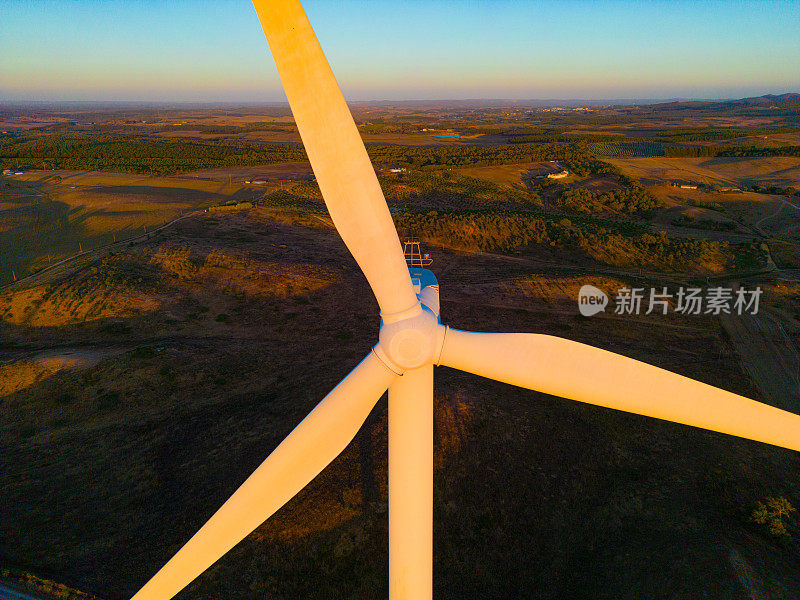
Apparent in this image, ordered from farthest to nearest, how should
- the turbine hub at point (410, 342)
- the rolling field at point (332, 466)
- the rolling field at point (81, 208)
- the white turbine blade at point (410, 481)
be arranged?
the rolling field at point (81, 208) → the rolling field at point (332, 466) → the white turbine blade at point (410, 481) → the turbine hub at point (410, 342)

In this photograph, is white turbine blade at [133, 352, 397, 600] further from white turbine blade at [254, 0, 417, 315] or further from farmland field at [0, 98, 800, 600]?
farmland field at [0, 98, 800, 600]

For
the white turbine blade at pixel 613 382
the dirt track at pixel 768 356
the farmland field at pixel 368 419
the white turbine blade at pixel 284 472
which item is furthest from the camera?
the dirt track at pixel 768 356

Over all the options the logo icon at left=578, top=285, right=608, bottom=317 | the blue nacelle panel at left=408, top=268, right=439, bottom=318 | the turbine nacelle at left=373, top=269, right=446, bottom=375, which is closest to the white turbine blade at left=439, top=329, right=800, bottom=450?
the turbine nacelle at left=373, top=269, right=446, bottom=375

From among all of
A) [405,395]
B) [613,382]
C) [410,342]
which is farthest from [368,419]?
[613,382]

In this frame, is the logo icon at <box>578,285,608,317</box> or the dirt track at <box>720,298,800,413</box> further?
the logo icon at <box>578,285,608,317</box>

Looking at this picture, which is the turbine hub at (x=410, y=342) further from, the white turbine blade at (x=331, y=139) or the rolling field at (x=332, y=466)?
the rolling field at (x=332, y=466)

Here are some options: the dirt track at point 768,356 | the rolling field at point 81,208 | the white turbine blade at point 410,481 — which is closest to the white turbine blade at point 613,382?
the white turbine blade at point 410,481

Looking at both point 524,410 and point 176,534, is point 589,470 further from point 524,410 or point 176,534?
point 176,534
